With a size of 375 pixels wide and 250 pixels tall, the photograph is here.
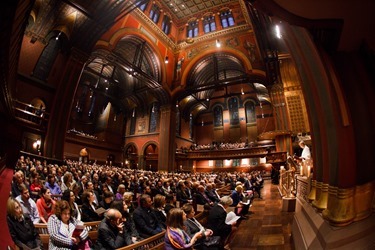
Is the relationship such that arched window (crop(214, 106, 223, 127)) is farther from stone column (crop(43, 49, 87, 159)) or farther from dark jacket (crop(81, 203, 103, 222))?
dark jacket (crop(81, 203, 103, 222))

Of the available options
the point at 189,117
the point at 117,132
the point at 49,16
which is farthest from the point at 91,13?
the point at 189,117

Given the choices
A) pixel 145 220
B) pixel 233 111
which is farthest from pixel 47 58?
pixel 233 111

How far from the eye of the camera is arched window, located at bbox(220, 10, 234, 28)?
17.3 meters

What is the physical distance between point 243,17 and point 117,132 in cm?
1603

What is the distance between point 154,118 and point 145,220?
713 inches

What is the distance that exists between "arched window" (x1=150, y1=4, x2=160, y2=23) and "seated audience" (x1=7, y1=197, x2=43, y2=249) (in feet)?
57.2

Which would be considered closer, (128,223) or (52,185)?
(128,223)

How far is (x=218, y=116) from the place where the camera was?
25688mm

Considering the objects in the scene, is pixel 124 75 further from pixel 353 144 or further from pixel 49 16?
pixel 353 144

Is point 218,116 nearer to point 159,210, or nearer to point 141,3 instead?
point 141,3

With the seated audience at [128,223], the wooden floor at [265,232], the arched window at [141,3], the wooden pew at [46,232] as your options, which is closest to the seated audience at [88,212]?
the wooden pew at [46,232]

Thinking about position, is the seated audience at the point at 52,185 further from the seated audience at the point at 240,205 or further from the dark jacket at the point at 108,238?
the seated audience at the point at 240,205

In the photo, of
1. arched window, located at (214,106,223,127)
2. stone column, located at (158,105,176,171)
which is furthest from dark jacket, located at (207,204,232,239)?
arched window, located at (214,106,223,127)

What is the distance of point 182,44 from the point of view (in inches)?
736
